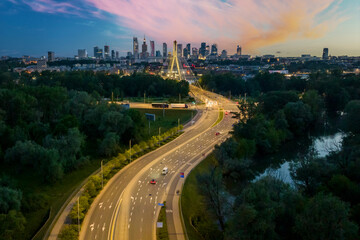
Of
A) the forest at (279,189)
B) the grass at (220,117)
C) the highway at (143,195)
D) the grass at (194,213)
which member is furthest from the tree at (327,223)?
the grass at (220,117)

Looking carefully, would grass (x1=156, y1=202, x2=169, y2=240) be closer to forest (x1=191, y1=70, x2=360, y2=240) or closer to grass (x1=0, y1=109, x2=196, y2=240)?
forest (x1=191, y1=70, x2=360, y2=240)

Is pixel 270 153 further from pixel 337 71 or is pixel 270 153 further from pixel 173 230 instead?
pixel 337 71

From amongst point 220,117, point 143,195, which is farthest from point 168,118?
point 143,195

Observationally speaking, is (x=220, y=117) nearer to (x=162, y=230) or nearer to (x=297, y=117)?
(x=297, y=117)

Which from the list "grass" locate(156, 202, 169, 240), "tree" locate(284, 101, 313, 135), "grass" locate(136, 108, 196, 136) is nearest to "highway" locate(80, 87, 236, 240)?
"grass" locate(156, 202, 169, 240)

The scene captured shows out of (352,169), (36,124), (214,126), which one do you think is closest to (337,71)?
(214,126)

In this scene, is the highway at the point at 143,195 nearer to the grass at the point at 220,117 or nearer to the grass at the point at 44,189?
the grass at the point at 44,189
